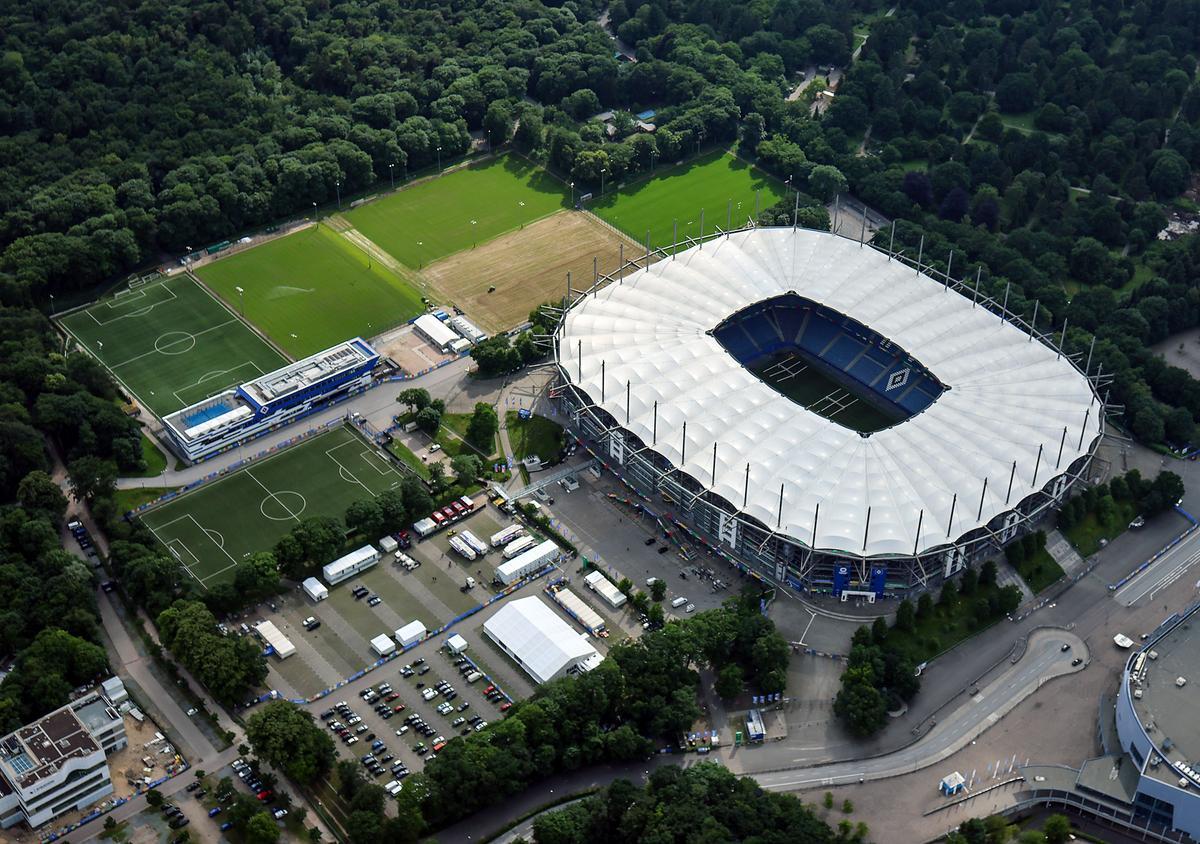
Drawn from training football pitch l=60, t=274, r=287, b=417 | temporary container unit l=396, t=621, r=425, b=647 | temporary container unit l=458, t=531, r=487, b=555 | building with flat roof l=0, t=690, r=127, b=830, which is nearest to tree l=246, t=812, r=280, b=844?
building with flat roof l=0, t=690, r=127, b=830

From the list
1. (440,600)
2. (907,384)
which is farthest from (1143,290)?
(440,600)

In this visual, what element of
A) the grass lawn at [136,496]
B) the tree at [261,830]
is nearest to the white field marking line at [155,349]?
the grass lawn at [136,496]

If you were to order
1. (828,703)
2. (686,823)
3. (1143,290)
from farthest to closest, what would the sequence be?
(1143,290), (828,703), (686,823)

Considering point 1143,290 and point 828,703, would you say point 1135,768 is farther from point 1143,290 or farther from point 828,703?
point 1143,290

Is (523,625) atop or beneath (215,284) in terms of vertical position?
beneath

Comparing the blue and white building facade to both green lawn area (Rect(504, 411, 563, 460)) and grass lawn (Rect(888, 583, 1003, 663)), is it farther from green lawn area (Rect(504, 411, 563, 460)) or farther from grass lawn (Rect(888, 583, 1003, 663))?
green lawn area (Rect(504, 411, 563, 460))

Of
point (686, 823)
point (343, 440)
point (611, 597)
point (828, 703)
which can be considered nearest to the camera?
point (686, 823)
